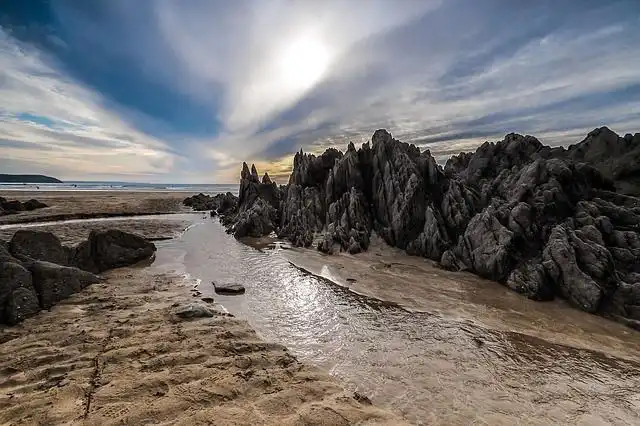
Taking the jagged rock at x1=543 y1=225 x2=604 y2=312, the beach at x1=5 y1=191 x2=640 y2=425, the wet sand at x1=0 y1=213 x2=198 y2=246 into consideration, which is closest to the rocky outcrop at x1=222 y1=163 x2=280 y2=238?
the wet sand at x1=0 y1=213 x2=198 y2=246

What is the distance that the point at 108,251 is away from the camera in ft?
63.9

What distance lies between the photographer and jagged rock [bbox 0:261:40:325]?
11.0 metres

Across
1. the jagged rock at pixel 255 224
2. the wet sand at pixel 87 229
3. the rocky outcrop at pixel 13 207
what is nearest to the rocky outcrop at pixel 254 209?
the jagged rock at pixel 255 224

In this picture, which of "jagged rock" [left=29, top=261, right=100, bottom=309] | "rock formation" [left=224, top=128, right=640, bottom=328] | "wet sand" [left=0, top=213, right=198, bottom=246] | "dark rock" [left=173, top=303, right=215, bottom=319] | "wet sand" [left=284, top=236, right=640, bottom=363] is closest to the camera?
"wet sand" [left=284, top=236, right=640, bottom=363]

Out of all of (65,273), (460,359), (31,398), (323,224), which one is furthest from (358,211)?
(31,398)

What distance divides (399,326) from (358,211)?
55.1 feet

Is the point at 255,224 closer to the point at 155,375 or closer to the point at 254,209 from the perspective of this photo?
the point at 254,209

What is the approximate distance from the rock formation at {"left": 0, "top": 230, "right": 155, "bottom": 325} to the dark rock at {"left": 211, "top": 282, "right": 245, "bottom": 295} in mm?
6331

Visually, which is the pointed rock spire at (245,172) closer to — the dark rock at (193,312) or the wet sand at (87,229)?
the wet sand at (87,229)

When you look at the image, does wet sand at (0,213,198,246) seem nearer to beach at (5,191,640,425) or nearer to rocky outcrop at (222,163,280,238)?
rocky outcrop at (222,163,280,238)

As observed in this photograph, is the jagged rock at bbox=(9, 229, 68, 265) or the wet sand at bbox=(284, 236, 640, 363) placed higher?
the jagged rock at bbox=(9, 229, 68, 265)

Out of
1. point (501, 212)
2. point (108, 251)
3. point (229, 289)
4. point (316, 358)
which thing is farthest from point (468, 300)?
point (108, 251)

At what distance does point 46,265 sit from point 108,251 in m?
6.24

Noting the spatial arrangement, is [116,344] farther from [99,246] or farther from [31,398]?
[99,246]
